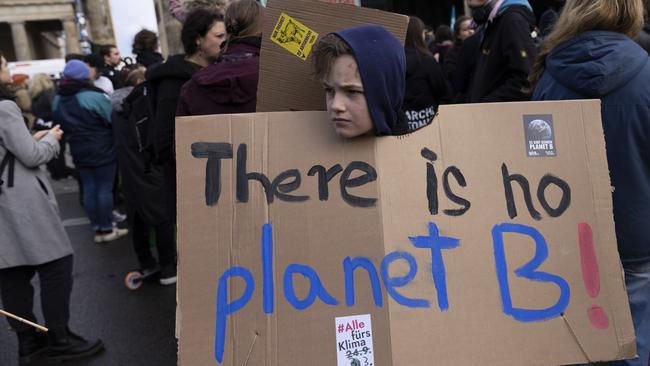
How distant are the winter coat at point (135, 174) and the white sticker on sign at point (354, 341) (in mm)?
2684

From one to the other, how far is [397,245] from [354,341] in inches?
10.3

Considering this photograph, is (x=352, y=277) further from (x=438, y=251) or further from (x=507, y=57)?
(x=507, y=57)

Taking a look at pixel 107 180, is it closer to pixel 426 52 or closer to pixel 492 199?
pixel 426 52

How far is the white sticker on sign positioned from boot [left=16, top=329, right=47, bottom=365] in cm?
247

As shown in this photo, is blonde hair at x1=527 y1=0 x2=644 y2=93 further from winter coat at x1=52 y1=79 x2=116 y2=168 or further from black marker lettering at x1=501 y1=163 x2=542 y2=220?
winter coat at x1=52 y1=79 x2=116 y2=168

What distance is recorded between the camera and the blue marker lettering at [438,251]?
1453mm

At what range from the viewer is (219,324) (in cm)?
139

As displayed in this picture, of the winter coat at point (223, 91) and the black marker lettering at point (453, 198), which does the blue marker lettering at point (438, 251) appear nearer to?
the black marker lettering at point (453, 198)

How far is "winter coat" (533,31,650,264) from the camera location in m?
1.80

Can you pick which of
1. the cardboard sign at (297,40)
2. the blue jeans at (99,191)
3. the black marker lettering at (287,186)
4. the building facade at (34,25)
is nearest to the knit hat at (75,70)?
the blue jeans at (99,191)

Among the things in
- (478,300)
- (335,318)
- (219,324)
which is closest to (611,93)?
(478,300)

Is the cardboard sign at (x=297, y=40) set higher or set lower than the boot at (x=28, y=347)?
higher

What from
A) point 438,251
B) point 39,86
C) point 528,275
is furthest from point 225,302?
point 39,86

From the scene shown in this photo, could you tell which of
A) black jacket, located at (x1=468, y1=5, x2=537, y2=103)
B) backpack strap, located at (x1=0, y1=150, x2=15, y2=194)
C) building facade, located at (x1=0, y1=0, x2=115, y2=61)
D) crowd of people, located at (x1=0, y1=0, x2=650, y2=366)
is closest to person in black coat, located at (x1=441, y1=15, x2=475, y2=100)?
crowd of people, located at (x1=0, y1=0, x2=650, y2=366)
